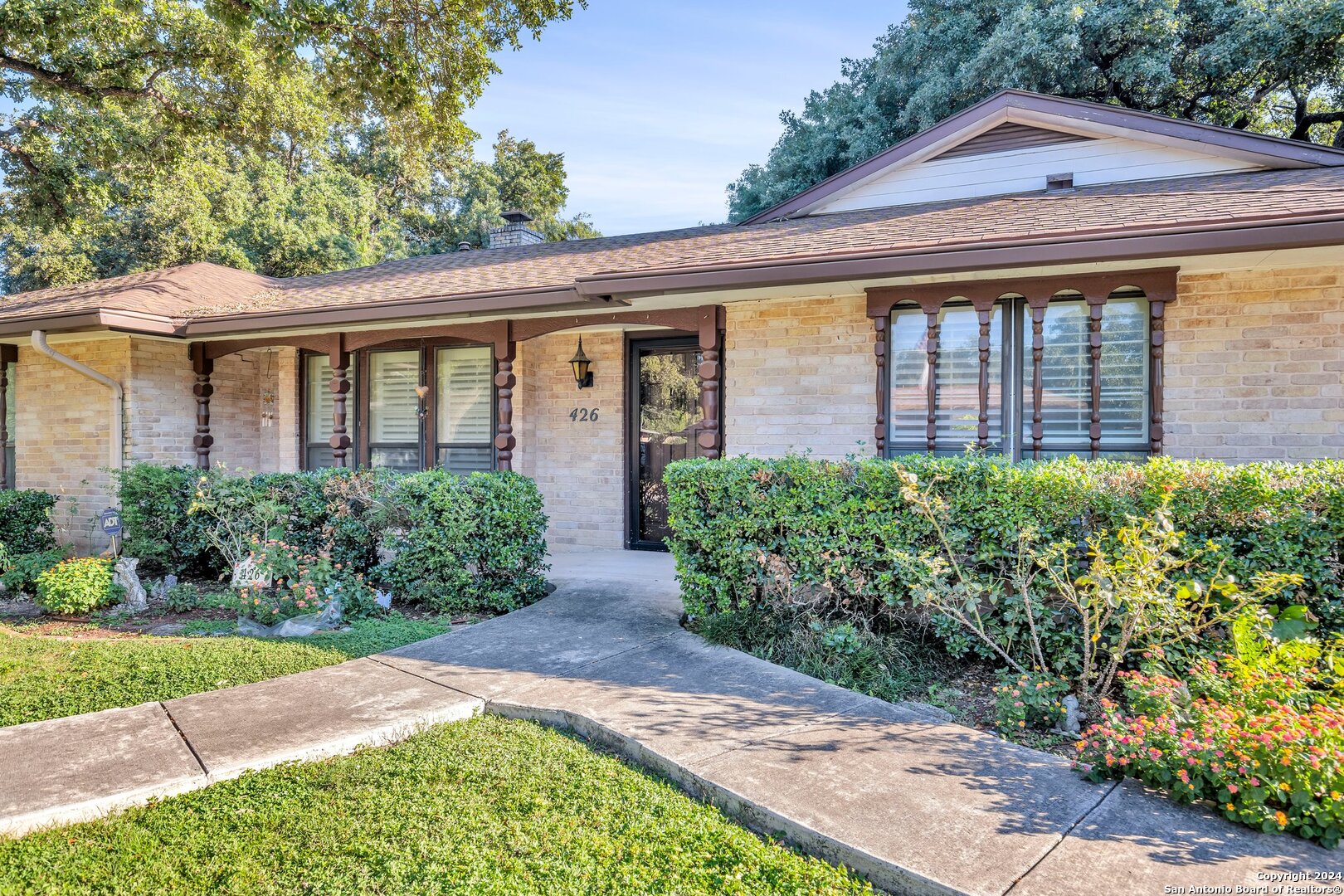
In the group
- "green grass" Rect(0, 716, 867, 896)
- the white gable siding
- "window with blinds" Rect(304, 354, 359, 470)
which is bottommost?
"green grass" Rect(0, 716, 867, 896)

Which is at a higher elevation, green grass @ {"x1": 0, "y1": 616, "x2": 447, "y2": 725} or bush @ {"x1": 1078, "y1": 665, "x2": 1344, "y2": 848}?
bush @ {"x1": 1078, "y1": 665, "x2": 1344, "y2": 848}

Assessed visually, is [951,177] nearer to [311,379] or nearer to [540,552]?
[540,552]

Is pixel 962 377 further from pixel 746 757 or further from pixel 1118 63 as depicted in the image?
pixel 1118 63

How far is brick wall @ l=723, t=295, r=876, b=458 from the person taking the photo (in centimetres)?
703

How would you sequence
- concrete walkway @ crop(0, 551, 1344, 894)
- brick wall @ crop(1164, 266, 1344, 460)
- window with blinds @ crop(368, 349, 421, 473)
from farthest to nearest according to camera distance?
window with blinds @ crop(368, 349, 421, 473), brick wall @ crop(1164, 266, 1344, 460), concrete walkway @ crop(0, 551, 1344, 894)

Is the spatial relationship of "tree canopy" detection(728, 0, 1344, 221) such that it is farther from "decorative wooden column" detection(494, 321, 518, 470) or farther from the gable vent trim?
"decorative wooden column" detection(494, 321, 518, 470)

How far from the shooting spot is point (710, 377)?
6695 millimetres

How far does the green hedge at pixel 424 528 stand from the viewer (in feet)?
19.9

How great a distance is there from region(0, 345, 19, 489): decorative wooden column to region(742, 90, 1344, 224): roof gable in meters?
10.3

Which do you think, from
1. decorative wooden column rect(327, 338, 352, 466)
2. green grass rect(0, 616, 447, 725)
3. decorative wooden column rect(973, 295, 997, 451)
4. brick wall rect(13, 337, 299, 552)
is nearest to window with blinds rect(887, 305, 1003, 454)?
decorative wooden column rect(973, 295, 997, 451)

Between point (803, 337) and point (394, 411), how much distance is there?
17.9ft

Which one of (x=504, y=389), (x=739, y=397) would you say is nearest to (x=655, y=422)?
(x=739, y=397)

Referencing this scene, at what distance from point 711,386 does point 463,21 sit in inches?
185

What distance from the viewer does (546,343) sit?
30.3 feet
